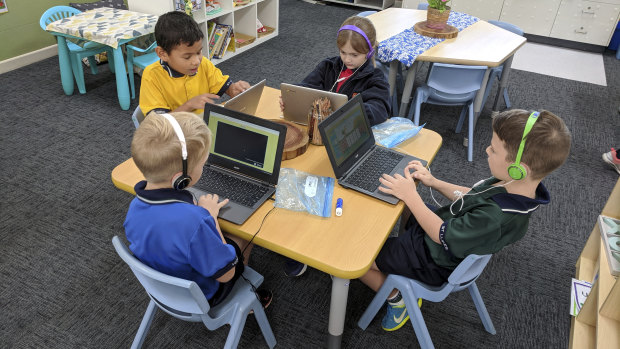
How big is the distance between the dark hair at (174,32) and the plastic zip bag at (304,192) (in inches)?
31.6

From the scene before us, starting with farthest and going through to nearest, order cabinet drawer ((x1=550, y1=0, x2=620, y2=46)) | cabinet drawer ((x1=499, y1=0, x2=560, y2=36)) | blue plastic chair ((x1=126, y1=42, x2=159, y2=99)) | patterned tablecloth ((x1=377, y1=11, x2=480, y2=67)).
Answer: cabinet drawer ((x1=499, y1=0, x2=560, y2=36)) < cabinet drawer ((x1=550, y1=0, x2=620, y2=46)) < blue plastic chair ((x1=126, y1=42, x2=159, y2=99)) < patterned tablecloth ((x1=377, y1=11, x2=480, y2=67))

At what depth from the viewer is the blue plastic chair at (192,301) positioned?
1122mm

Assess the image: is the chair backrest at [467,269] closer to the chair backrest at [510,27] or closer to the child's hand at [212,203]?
the child's hand at [212,203]

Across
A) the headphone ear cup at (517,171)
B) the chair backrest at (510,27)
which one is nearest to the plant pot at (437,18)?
the chair backrest at (510,27)

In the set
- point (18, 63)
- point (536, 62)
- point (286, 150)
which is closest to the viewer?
point (286, 150)

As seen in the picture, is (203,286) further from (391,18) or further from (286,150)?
(391,18)

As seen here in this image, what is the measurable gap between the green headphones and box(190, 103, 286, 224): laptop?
71 cm

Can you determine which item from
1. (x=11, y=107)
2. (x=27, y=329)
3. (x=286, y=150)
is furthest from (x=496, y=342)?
(x=11, y=107)

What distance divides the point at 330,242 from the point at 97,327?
119 cm

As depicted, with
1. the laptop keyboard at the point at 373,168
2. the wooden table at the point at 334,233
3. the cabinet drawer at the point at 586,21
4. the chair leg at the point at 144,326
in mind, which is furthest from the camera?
the cabinet drawer at the point at 586,21

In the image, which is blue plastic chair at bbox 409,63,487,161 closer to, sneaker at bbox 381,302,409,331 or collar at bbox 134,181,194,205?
sneaker at bbox 381,302,409,331

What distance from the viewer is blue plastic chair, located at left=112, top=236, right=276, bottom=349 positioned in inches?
44.2

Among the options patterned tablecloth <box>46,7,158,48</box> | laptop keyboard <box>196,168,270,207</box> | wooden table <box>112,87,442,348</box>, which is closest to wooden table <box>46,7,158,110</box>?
patterned tablecloth <box>46,7,158,48</box>

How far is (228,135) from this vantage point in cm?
149
